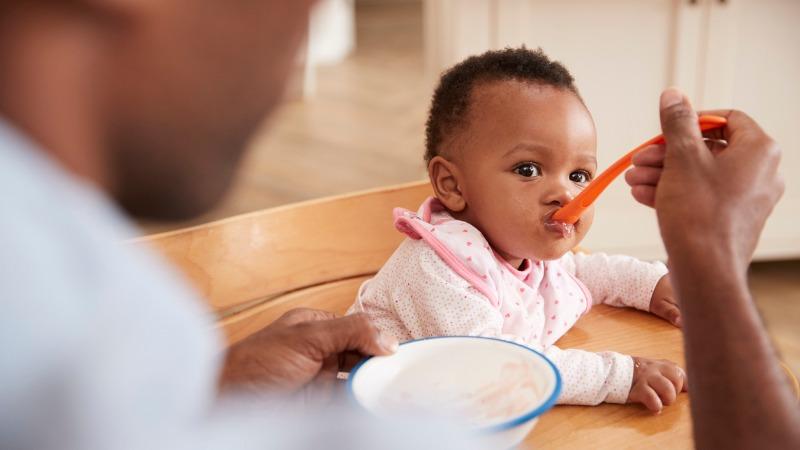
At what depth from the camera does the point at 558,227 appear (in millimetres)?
1040

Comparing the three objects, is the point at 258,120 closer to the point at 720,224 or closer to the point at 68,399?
the point at 68,399

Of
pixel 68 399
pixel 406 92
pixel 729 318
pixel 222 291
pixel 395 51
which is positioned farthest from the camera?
pixel 395 51

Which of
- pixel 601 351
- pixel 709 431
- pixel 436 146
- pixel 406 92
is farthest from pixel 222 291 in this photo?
pixel 406 92

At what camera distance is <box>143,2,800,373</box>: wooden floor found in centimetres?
250

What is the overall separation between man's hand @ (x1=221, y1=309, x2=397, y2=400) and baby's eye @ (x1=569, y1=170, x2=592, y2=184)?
408 mm

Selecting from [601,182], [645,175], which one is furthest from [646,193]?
[601,182]

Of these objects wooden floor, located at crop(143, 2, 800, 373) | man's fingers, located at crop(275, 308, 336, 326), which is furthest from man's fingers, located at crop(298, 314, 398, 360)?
wooden floor, located at crop(143, 2, 800, 373)

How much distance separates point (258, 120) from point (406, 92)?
13.9 feet

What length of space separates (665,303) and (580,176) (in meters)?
0.20

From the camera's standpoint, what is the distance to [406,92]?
4.64 m

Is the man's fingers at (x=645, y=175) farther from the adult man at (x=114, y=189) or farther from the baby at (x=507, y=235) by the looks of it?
the adult man at (x=114, y=189)

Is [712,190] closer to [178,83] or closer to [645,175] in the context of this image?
[645,175]

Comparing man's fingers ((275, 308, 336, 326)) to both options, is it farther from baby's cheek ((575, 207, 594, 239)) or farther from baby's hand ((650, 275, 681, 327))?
baby's hand ((650, 275, 681, 327))

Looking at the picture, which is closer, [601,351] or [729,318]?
[729,318]
